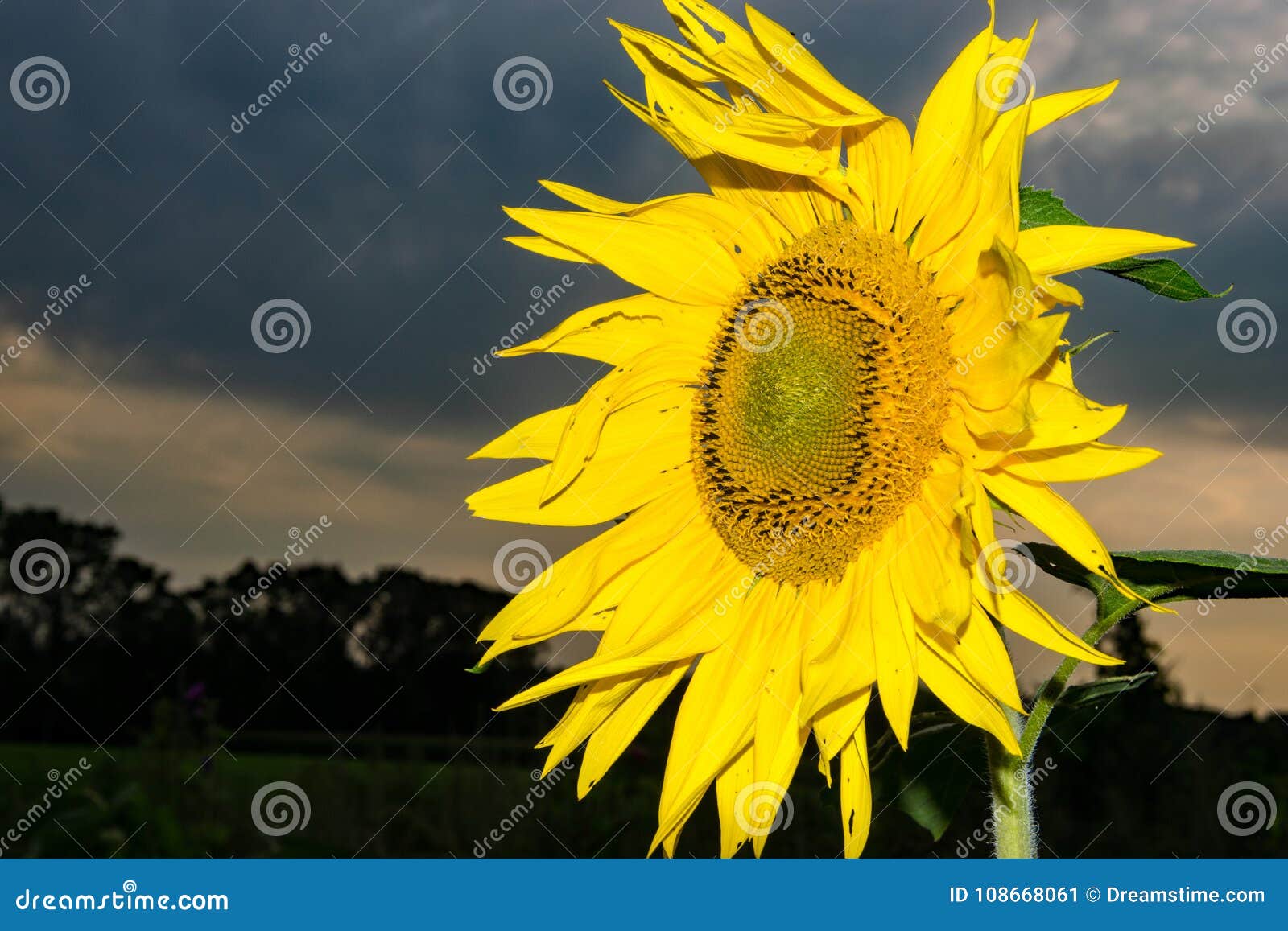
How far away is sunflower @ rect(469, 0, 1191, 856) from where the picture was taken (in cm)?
198

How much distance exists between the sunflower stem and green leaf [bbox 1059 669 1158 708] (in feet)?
0.36

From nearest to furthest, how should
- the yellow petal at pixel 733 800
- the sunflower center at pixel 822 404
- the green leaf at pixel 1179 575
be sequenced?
the green leaf at pixel 1179 575, the sunflower center at pixel 822 404, the yellow petal at pixel 733 800

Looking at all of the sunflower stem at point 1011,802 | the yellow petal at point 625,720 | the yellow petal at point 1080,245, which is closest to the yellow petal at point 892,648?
the sunflower stem at point 1011,802

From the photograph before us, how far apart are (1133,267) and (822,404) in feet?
2.18

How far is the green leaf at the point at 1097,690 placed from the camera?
2.05 meters

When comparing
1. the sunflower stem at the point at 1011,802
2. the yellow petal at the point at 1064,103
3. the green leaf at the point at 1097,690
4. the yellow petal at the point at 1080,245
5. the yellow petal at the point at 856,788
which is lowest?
the yellow petal at the point at 856,788

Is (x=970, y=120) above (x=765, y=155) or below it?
above

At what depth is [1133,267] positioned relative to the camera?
84.4 inches

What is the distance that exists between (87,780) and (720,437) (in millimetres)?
7077

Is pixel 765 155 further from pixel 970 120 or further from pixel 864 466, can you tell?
pixel 864 466

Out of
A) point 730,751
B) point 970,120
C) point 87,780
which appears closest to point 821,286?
point 970,120

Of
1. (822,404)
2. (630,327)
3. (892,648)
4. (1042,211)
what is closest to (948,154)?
(1042,211)

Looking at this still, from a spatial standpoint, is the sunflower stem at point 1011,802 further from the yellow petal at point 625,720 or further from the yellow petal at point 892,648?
the yellow petal at point 625,720

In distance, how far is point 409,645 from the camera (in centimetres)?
1814
